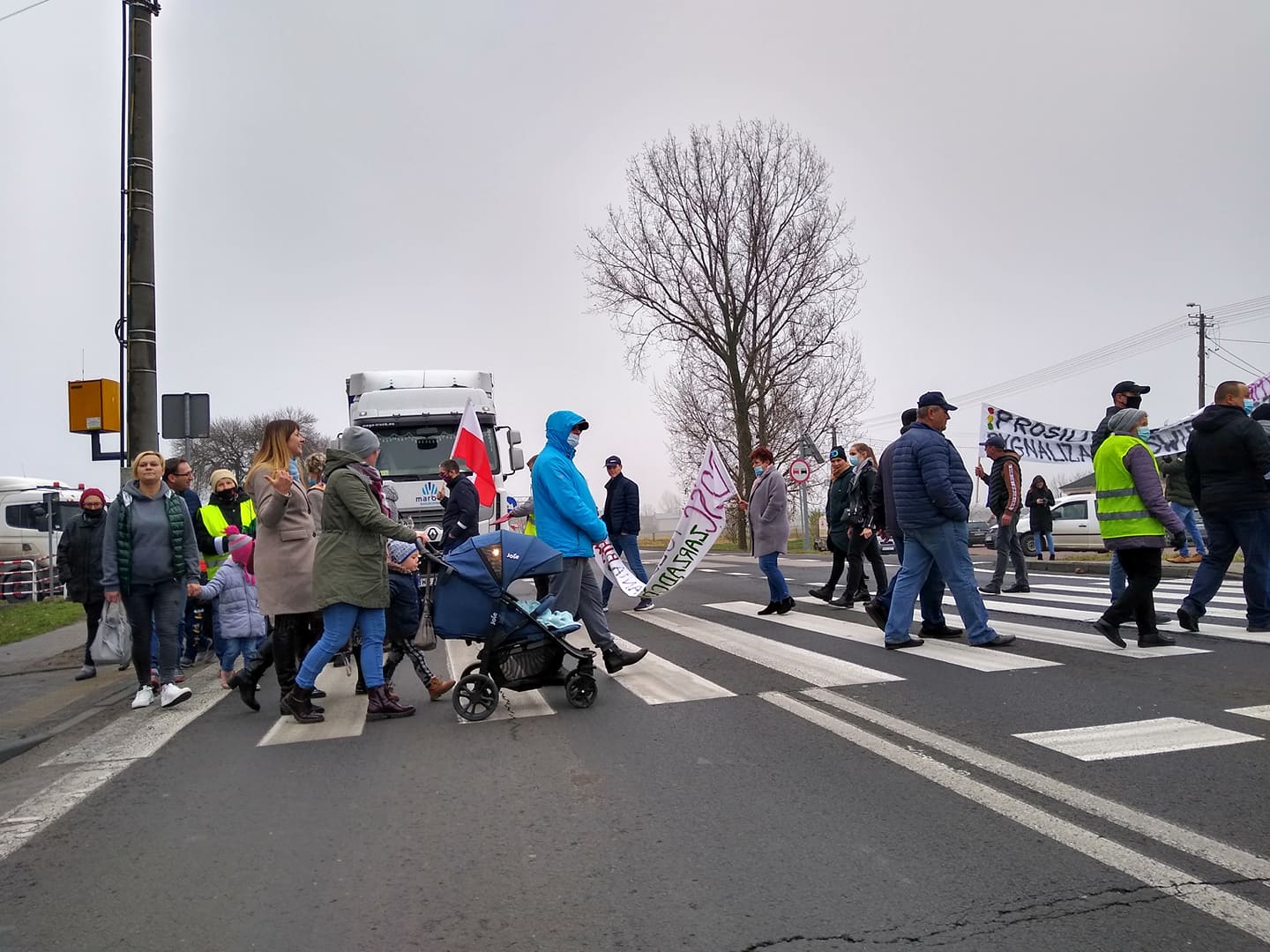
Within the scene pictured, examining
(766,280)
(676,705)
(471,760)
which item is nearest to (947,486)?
(676,705)

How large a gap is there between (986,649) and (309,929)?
5840 mm

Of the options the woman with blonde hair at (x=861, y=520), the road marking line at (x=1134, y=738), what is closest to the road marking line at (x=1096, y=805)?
the road marking line at (x=1134, y=738)

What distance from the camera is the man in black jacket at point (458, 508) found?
11.7 meters

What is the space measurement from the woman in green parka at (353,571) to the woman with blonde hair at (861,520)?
20.1ft

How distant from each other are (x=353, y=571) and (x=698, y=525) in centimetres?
556

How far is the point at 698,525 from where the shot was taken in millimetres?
10984

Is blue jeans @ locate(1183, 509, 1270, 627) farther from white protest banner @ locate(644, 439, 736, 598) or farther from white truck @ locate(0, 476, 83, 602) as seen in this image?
white truck @ locate(0, 476, 83, 602)

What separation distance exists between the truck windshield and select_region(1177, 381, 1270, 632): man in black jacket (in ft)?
36.1

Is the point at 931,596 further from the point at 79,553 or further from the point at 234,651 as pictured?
the point at 79,553

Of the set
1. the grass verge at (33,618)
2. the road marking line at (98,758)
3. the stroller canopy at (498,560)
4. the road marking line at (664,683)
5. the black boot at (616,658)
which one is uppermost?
the stroller canopy at (498,560)

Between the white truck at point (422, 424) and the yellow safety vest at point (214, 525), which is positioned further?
the white truck at point (422, 424)

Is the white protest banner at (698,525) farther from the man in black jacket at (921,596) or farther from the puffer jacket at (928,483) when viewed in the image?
the puffer jacket at (928,483)

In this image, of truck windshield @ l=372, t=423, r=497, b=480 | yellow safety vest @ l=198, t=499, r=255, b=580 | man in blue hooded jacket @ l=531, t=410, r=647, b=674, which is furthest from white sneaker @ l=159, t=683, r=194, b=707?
truck windshield @ l=372, t=423, r=497, b=480

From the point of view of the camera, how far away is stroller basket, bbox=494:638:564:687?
6.03 meters
